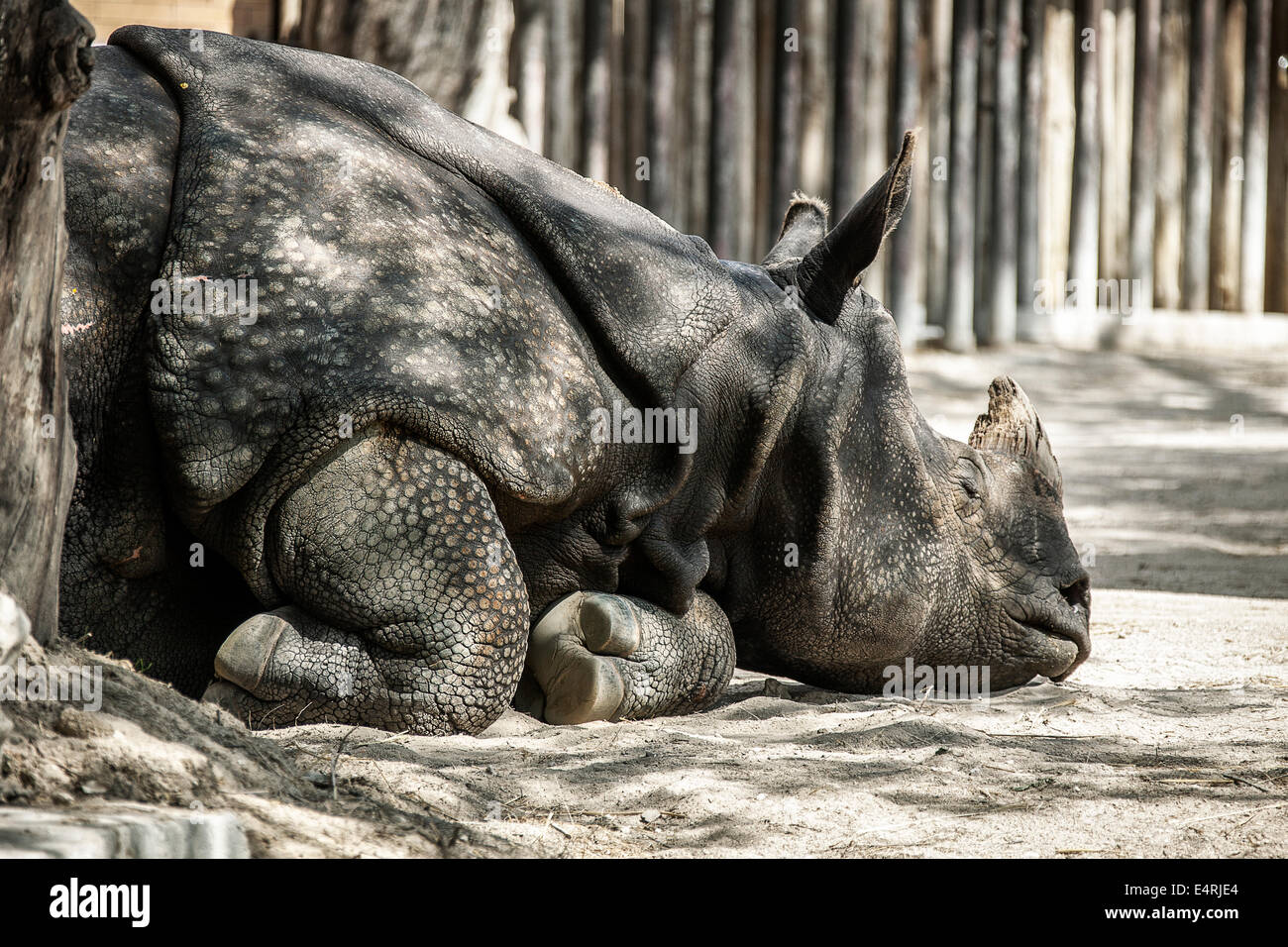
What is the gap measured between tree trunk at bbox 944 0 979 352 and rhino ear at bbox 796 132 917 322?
5.73 m

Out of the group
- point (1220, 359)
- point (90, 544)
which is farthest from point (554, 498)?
point (1220, 359)

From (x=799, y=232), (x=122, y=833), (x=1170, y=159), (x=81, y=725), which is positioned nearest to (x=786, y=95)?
(x=1170, y=159)

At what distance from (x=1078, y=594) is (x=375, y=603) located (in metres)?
2.25

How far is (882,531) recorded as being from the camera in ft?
13.1

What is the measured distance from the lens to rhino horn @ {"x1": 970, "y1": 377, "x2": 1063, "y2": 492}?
173 inches

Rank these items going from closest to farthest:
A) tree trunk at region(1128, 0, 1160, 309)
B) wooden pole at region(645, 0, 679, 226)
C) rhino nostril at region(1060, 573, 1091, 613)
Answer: rhino nostril at region(1060, 573, 1091, 613) → wooden pole at region(645, 0, 679, 226) → tree trunk at region(1128, 0, 1160, 309)

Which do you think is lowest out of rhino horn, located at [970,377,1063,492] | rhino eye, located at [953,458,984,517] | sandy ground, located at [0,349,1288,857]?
sandy ground, located at [0,349,1288,857]

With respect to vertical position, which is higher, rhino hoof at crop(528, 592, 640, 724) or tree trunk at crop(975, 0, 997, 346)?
tree trunk at crop(975, 0, 997, 346)

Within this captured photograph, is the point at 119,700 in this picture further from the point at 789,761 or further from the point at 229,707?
the point at 789,761

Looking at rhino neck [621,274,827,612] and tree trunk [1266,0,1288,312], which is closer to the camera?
rhino neck [621,274,827,612]

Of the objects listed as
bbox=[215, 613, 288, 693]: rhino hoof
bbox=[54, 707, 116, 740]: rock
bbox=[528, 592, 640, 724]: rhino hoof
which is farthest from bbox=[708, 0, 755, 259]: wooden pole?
bbox=[54, 707, 116, 740]: rock

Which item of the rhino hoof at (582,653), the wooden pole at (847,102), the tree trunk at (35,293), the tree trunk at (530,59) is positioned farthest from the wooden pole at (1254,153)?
the tree trunk at (35,293)

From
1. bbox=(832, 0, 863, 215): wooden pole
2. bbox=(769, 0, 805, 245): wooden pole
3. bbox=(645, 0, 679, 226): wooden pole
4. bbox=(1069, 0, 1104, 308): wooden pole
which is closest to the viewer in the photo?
bbox=(645, 0, 679, 226): wooden pole

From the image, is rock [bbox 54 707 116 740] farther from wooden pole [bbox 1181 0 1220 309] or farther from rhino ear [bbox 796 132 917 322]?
wooden pole [bbox 1181 0 1220 309]
